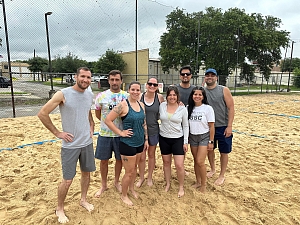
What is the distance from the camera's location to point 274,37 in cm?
1805

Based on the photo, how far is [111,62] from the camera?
23.0 m

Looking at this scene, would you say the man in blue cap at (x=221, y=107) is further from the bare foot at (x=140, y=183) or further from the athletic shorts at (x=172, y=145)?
the bare foot at (x=140, y=183)

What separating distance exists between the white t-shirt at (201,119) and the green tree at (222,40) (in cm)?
1422

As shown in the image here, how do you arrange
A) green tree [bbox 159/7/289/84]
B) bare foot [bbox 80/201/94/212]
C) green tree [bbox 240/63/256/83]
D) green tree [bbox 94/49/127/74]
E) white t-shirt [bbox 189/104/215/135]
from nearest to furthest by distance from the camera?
bare foot [bbox 80/201/94/212] → white t-shirt [bbox 189/104/215/135] → green tree [bbox 159/7/289/84] → green tree [bbox 240/63/256/83] → green tree [bbox 94/49/127/74]

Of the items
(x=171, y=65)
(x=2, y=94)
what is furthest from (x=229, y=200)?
(x=171, y=65)

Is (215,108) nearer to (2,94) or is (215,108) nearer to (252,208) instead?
(252,208)

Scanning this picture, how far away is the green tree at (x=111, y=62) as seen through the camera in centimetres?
2264

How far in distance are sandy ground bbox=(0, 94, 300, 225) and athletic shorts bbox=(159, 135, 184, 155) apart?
1.83 ft

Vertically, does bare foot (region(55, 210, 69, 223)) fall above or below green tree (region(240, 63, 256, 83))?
below

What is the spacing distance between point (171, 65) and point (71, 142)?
18.0m

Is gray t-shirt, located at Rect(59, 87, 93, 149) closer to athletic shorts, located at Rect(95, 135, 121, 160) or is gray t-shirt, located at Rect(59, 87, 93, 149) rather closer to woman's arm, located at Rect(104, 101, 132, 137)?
woman's arm, located at Rect(104, 101, 132, 137)

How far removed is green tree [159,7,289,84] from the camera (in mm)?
16766

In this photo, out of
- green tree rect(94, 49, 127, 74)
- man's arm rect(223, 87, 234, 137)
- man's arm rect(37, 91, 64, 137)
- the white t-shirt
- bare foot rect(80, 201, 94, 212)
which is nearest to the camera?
man's arm rect(37, 91, 64, 137)

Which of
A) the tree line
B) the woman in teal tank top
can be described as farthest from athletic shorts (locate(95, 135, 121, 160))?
the tree line
